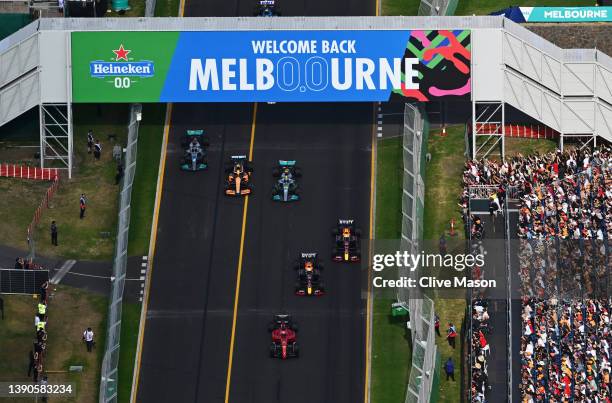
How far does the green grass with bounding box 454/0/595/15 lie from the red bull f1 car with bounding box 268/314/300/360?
103ft

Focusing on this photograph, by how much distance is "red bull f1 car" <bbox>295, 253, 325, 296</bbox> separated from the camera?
11788 cm

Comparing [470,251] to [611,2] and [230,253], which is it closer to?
[230,253]

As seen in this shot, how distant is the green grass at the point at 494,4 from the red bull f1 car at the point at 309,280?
26.7 metres

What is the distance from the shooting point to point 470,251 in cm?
12056

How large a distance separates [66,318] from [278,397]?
13.1 metres

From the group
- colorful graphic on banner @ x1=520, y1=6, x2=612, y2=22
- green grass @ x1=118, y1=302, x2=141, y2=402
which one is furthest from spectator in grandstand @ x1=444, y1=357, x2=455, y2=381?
colorful graphic on banner @ x1=520, y1=6, x2=612, y2=22

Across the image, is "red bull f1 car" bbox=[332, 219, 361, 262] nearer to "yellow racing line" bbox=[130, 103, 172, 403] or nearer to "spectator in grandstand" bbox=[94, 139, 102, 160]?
"yellow racing line" bbox=[130, 103, 172, 403]

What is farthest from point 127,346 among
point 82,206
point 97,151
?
point 97,151

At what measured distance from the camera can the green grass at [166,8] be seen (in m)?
136

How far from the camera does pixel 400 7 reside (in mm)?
136750

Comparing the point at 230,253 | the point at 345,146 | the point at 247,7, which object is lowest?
the point at 230,253

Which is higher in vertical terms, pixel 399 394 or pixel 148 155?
pixel 148 155

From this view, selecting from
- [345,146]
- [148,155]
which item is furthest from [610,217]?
[148,155]

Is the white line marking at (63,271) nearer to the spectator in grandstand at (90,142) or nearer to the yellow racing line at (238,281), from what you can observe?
the yellow racing line at (238,281)
